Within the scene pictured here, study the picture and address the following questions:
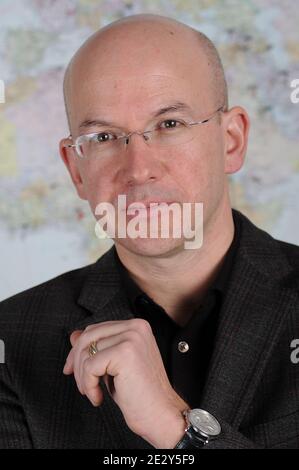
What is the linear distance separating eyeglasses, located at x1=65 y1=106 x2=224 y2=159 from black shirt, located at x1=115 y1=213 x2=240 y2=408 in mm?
367

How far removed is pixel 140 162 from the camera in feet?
7.80

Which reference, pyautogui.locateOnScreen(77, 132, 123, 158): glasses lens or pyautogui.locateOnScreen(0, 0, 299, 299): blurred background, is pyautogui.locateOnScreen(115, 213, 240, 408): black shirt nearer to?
pyautogui.locateOnScreen(77, 132, 123, 158): glasses lens

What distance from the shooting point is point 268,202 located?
12.8 ft

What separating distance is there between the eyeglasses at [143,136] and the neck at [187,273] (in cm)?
25

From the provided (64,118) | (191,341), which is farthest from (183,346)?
(64,118)

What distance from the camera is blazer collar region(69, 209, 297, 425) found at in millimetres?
2332

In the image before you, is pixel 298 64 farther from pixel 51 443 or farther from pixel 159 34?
pixel 51 443

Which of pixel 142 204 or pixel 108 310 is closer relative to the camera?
pixel 142 204

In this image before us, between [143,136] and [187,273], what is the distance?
1.29 feet

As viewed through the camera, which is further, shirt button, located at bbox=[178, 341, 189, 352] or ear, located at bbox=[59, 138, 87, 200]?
ear, located at bbox=[59, 138, 87, 200]

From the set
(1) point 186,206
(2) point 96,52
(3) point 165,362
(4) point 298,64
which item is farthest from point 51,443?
(4) point 298,64

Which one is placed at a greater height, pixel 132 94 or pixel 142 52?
pixel 142 52

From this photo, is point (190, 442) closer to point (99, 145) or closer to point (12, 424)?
point (12, 424)

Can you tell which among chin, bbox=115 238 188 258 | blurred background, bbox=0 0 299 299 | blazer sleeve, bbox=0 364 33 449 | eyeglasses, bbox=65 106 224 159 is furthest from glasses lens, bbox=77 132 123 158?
blurred background, bbox=0 0 299 299
